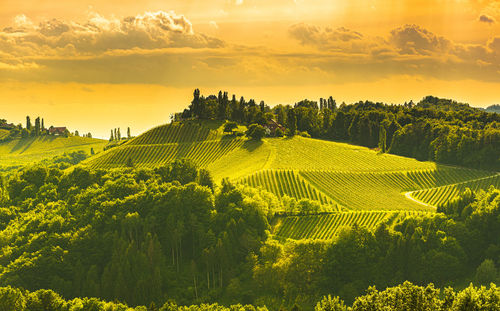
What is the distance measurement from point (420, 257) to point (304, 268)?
17738 mm

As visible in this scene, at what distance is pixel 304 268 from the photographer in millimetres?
83312

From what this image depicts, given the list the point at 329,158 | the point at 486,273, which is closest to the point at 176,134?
the point at 329,158

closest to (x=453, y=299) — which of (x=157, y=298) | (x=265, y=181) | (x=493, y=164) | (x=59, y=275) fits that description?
(x=157, y=298)

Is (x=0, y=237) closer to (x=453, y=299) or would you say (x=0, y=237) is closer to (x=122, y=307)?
(x=122, y=307)

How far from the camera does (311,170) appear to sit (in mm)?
138000

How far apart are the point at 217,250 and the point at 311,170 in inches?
1971

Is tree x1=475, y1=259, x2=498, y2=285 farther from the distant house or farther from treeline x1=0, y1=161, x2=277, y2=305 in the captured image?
the distant house

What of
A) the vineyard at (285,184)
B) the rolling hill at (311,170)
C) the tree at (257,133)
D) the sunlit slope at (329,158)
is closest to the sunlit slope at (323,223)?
the rolling hill at (311,170)

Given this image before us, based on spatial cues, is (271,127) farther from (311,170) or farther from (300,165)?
(311,170)

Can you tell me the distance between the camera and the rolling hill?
112294mm

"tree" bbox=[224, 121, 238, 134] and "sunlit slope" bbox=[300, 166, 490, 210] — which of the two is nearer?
"sunlit slope" bbox=[300, 166, 490, 210]

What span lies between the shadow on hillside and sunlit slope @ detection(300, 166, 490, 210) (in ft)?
110

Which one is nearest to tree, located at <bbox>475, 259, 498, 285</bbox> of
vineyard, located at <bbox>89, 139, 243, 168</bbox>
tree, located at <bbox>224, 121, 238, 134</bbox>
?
vineyard, located at <bbox>89, 139, 243, 168</bbox>

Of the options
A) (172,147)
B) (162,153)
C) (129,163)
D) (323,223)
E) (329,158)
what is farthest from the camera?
(172,147)
